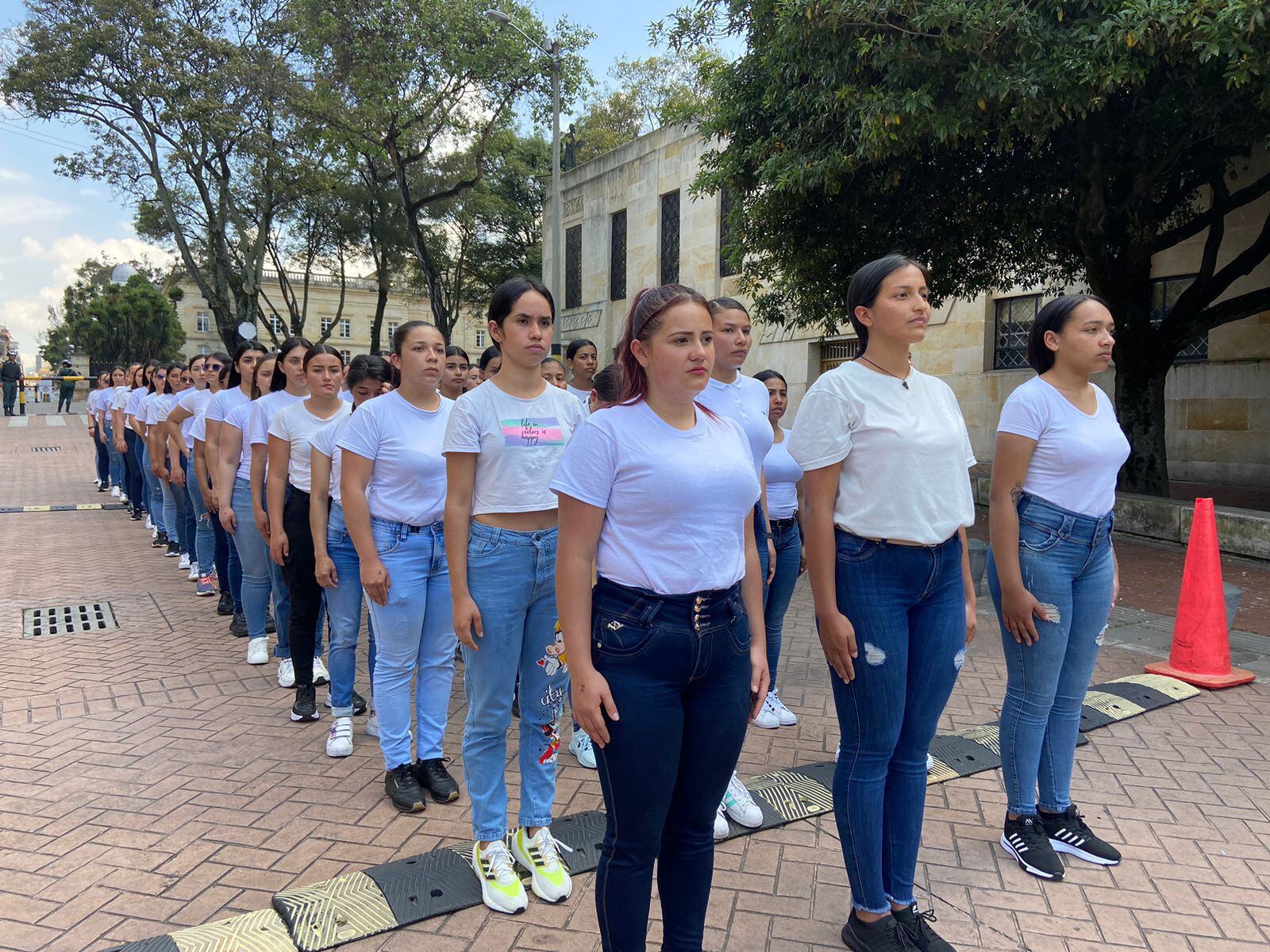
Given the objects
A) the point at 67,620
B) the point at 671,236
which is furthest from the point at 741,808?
the point at 671,236

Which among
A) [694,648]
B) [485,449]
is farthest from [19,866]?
[694,648]

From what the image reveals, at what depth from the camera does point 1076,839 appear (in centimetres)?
321

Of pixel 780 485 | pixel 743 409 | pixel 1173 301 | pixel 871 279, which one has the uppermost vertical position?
pixel 1173 301

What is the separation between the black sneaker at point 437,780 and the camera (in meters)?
3.59

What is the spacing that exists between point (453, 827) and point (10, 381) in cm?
3300

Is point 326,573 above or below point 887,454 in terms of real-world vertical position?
below

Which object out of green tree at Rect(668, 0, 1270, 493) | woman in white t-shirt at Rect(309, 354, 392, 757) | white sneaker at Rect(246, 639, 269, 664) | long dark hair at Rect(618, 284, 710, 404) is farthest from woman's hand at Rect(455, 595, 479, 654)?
green tree at Rect(668, 0, 1270, 493)

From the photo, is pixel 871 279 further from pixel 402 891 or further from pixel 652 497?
pixel 402 891

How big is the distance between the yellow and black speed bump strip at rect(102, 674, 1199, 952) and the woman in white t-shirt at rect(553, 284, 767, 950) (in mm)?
934

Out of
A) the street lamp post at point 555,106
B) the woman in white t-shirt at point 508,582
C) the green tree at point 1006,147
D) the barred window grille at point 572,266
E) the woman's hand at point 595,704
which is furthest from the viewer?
the barred window grille at point 572,266

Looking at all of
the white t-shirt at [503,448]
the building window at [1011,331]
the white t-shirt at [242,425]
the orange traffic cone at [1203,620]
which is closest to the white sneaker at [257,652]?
the white t-shirt at [242,425]

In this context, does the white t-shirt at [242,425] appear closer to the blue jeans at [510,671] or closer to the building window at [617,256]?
the blue jeans at [510,671]

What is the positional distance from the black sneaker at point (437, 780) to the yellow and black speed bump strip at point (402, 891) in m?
0.38

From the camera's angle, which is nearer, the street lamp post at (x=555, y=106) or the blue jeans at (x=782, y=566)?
the blue jeans at (x=782, y=566)
